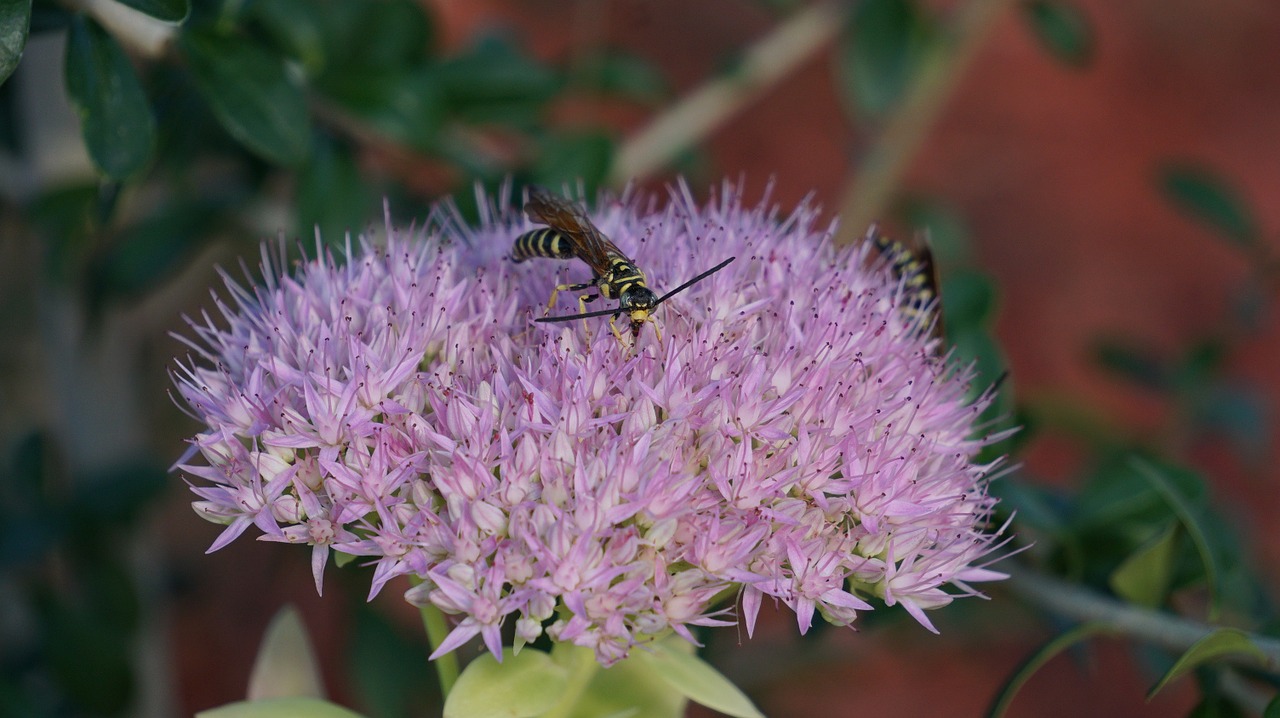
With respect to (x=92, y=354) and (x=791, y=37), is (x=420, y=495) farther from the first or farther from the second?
(x=791, y=37)

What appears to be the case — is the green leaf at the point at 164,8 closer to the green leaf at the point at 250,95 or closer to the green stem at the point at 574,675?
the green leaf at the point at 250,95

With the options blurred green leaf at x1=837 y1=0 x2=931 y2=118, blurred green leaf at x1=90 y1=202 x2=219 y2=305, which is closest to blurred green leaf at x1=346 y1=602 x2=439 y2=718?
blurred green leaf at x1=90 y1=202 x2=219 y2=305

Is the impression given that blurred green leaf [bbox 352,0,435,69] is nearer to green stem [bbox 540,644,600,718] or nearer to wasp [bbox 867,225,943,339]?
wasp [bbox 867,225,943,339]

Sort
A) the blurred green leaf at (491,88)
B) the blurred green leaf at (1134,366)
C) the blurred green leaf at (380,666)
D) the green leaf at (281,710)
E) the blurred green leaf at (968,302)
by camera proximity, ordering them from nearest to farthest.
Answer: the green leaf at (281,710) → the blurred green leaf at (968,302) → the blurred green leaf at (491,88) → the blurred green leaf at (380,666) → the blurred green leaf at (1134,366)

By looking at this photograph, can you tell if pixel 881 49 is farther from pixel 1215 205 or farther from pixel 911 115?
pixel 1215 205

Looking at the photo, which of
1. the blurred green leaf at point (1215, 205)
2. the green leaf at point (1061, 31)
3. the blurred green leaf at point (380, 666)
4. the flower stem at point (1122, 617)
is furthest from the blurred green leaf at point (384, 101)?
the blurred green leaf at point (1215, 205)

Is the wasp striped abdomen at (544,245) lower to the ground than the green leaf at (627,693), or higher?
higher
